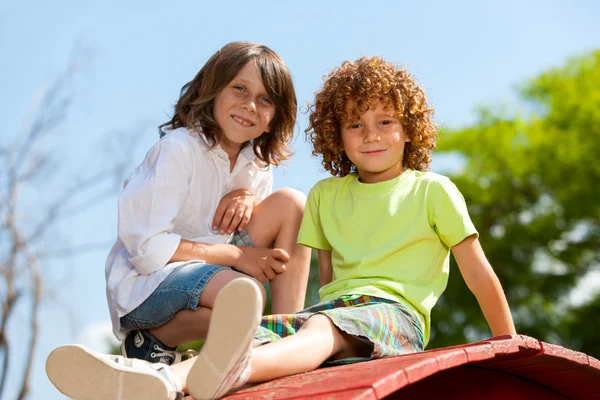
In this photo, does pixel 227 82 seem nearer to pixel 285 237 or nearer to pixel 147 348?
A: pixel 285 237

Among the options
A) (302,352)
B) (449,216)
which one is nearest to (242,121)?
(449,216)

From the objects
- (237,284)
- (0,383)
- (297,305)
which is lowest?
(0,383)

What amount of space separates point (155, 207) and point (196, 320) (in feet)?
1.55

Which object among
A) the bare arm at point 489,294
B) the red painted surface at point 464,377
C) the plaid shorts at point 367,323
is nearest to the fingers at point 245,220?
the plaid shorts at point 367,323

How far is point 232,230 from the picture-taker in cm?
328

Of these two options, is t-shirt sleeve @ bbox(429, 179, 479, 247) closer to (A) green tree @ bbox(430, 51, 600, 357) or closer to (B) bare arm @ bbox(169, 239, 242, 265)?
(B) bare arm @ bbox(169, 239, 242, 265)

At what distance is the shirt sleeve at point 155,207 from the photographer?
3.00 meters

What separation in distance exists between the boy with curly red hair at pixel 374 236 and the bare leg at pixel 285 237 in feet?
0.24

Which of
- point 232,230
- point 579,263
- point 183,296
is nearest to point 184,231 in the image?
point 232,230

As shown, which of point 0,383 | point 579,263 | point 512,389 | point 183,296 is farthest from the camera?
point 579,263

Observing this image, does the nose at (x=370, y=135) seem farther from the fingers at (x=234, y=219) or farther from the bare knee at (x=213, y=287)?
the bare knee at (x=213, y=287)

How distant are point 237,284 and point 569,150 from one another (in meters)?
17.2

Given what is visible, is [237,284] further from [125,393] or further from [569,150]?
[569,150]

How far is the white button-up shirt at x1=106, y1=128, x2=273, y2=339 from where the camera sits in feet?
9.86
